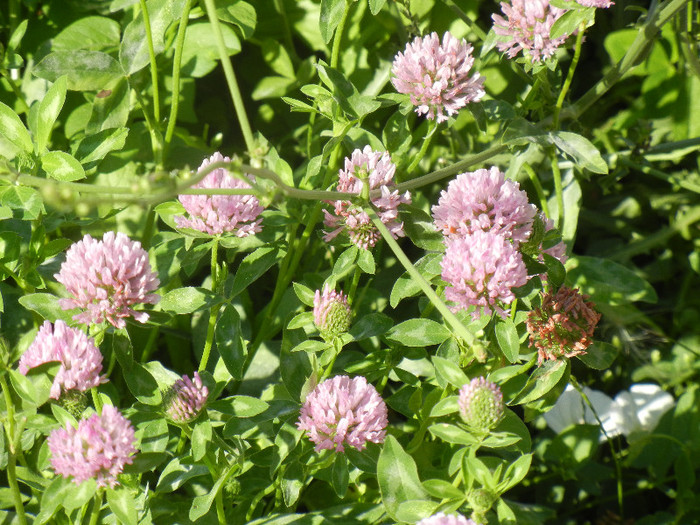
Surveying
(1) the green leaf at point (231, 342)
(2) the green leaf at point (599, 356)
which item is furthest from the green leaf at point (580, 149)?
(1) the green leaf at point (231, 342)

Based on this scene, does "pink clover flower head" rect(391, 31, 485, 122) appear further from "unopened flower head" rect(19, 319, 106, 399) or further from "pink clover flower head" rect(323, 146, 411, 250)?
"unopened flower head" rect(19, 319, 106, 399)

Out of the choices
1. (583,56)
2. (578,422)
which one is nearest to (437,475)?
(578,422)

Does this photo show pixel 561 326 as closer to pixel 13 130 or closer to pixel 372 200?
pixel 372 200

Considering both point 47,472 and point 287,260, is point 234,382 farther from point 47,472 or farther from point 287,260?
point 47,472

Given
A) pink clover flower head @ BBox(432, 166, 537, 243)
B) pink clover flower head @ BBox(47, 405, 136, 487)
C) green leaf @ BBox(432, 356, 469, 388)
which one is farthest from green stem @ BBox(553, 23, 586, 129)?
pink clover flower head @ BBox(47, 405, 136, 487)

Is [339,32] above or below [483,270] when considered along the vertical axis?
above

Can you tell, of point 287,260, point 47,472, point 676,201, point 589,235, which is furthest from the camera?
point 589,235

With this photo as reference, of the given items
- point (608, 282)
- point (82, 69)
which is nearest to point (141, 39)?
point (82, 69)
